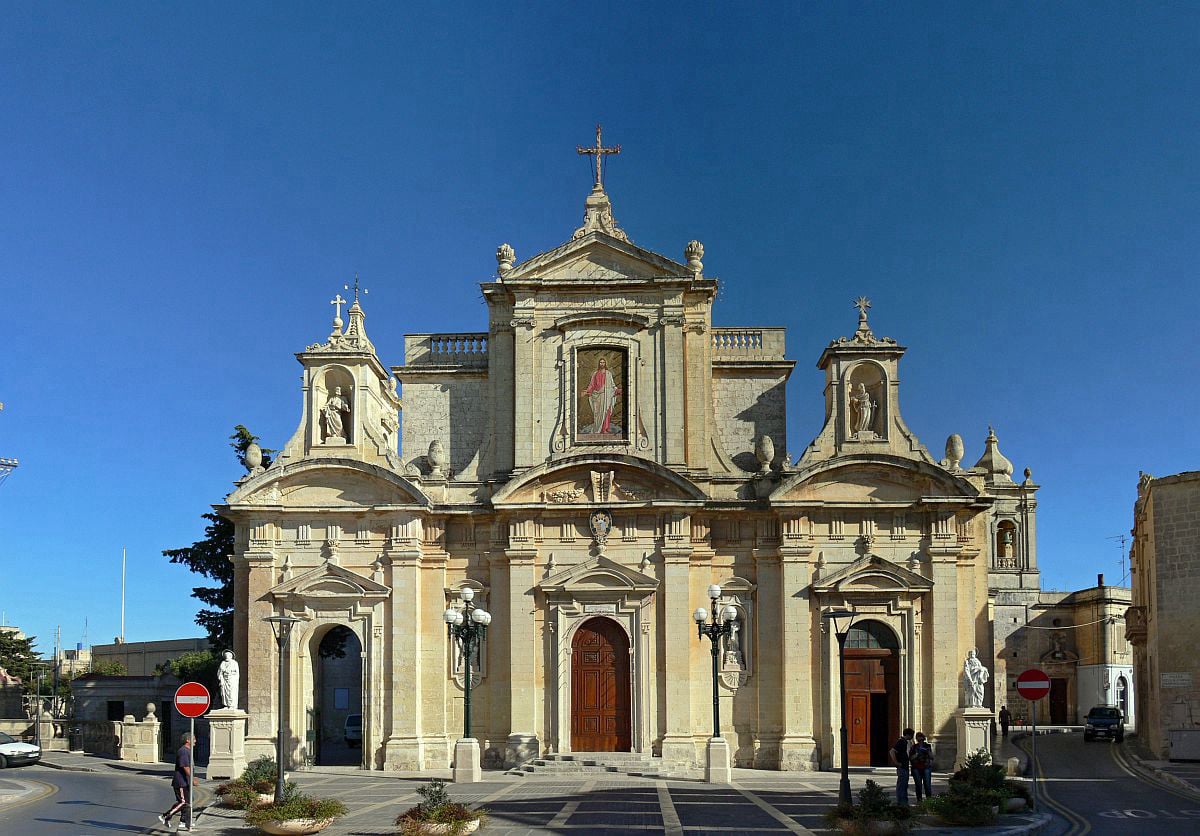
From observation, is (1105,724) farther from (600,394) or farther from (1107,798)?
(600,394)

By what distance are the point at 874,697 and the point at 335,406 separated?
1833cm

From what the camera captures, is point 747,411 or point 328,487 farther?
point 747,411

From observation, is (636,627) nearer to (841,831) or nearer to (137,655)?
(841,831)

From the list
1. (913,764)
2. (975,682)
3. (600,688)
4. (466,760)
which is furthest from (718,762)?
(975,682)

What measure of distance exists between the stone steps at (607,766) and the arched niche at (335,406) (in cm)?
1117

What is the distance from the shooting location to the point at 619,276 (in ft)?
124

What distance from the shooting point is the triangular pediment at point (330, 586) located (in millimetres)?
36281

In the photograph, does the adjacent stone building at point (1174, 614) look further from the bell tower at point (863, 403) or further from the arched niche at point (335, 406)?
the arched niche at point (335, 406)

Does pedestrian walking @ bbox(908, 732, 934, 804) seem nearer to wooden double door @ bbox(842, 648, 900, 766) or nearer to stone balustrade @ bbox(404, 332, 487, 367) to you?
wooden double door @ bbox(842, 648, 900, 766)

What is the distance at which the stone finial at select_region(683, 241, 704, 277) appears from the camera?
38.1 meters

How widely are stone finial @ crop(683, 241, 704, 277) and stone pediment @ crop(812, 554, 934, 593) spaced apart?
10.1 meters

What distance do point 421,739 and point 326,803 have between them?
13.7 metres

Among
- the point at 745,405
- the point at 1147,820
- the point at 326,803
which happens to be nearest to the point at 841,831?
the point at 1147,820

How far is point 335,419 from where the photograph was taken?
37.5 meters
